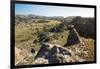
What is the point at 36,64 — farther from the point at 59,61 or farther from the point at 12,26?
the point at 12,26

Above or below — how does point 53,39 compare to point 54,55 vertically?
above

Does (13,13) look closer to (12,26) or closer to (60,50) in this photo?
(12,26)

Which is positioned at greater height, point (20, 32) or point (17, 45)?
point (20, 32)

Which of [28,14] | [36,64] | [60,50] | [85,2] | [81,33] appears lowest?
[36,64]

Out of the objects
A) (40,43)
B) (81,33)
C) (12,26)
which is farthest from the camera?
(81,33)

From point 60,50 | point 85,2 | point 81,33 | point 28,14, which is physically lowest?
point 60,50

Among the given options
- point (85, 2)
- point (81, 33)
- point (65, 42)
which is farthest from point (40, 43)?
point (85, 2)

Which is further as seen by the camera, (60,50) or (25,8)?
(60,50)

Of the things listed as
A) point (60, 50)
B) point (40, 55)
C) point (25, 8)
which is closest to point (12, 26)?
point (25, 8)

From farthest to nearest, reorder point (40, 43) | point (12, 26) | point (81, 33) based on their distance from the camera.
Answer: point (81, 33) < point (40, 43) < point (12, 26)
